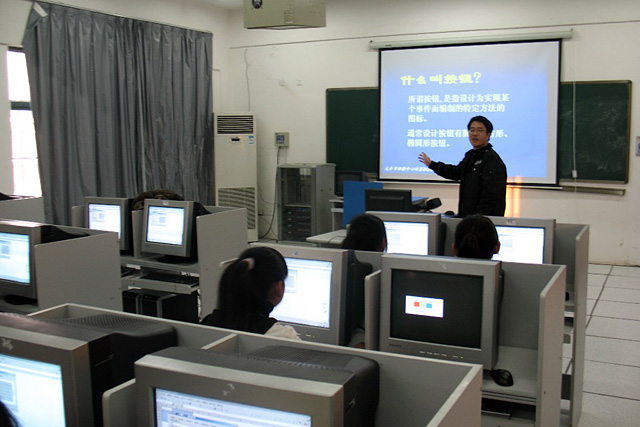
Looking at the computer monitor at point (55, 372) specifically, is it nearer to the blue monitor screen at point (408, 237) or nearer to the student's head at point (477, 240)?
the student's head at point (477, 240)

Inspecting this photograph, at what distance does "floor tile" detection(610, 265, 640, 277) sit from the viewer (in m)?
6.55

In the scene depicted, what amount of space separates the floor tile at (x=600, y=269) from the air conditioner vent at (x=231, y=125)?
4.64 metres

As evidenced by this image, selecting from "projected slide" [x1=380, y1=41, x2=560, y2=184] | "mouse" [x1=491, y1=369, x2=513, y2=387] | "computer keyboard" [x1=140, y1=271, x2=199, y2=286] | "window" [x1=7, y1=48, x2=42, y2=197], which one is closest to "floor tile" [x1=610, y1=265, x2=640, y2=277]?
"projected slide" [x1=380, y1=41, x2=560, y2=184]

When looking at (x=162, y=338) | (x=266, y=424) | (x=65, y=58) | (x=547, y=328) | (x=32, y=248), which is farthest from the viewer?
(x=65, y=58)

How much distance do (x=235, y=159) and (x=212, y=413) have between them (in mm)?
7485

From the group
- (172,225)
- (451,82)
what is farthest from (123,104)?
(451,82)

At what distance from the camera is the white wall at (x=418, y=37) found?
22.3ft

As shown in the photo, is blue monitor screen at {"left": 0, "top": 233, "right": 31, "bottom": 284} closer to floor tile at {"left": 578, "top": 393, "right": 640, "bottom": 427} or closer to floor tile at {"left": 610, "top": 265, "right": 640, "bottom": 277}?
floor tile at {"left": 578, "top": 393, "right": 640, "bottom": 427}

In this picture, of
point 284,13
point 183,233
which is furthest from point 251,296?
point 284,13

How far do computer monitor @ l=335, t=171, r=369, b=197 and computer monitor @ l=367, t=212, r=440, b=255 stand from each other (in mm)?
3901

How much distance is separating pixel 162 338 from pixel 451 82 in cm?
651

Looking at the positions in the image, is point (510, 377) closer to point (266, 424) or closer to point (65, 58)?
point (266, 424)

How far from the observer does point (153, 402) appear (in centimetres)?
117

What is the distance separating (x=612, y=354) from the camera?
425 cm
